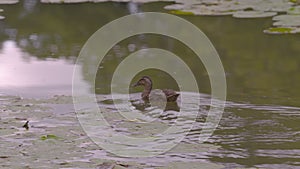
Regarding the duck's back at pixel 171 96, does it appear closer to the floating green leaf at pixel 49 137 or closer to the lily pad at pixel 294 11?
the floating green leaf at pixel 49 137

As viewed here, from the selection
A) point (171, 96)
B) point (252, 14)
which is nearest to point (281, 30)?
point (252, 14)

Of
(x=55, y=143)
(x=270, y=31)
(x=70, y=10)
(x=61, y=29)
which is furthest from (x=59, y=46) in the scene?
(x=55, y=143)

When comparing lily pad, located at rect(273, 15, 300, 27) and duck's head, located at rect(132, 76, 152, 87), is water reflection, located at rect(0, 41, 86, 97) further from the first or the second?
lily pad, located at rect(273, 15, 300, 27)

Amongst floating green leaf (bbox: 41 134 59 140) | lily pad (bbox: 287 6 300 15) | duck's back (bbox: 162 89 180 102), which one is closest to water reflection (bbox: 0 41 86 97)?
duck's back (bbox: 162 89 180 102)

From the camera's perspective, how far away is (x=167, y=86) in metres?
8.30

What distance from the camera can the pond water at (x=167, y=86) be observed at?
5.27 meters

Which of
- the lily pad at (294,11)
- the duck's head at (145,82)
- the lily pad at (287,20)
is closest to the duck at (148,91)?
the duck's head at (145,82)

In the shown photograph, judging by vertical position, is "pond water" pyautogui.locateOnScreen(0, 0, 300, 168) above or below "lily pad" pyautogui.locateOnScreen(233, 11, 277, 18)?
below

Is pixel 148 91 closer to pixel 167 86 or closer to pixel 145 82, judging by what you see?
pixel 145 82

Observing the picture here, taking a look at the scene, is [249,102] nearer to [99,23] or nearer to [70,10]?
[99,23]

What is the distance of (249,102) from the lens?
23.6 ft

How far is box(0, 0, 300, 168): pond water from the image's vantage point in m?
5.27

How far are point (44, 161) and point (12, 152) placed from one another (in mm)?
369

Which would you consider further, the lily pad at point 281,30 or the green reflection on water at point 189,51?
the lily pad at point 281,30
